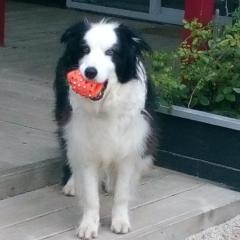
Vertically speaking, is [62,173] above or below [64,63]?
below

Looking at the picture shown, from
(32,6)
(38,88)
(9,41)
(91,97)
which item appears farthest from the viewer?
(32,6)

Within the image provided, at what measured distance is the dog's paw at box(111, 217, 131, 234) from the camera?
475 cm

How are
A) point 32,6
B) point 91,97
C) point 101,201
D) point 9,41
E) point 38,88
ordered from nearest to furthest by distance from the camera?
point 91,97 → point 101,201 → point 38,88 → point 9,41 → point 32,6

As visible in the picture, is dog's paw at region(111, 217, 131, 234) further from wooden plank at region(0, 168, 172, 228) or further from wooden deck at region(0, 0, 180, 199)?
wooden deck at region(0, 0, 180, 199)

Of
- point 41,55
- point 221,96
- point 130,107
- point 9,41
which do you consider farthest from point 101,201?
point 9,41

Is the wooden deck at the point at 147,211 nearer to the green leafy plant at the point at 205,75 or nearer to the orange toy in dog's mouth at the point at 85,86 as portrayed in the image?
the green leafy plant at the point at 205,75

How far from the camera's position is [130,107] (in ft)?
15.1

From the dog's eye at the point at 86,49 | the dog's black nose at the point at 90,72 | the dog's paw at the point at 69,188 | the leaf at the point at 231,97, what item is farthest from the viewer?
the leaf at the point at 231,97

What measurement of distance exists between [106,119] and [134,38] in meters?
0.47

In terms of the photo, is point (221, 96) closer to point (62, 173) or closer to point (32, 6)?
point (62, 173)

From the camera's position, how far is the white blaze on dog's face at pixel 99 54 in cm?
427

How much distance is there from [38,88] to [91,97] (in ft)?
9.39

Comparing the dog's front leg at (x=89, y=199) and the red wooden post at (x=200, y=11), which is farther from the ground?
the red wooden post at (x=200, y=11)

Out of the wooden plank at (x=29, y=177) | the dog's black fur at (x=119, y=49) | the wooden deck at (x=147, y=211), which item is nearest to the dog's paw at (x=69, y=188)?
the wooden deck at (x=147, y=211)
